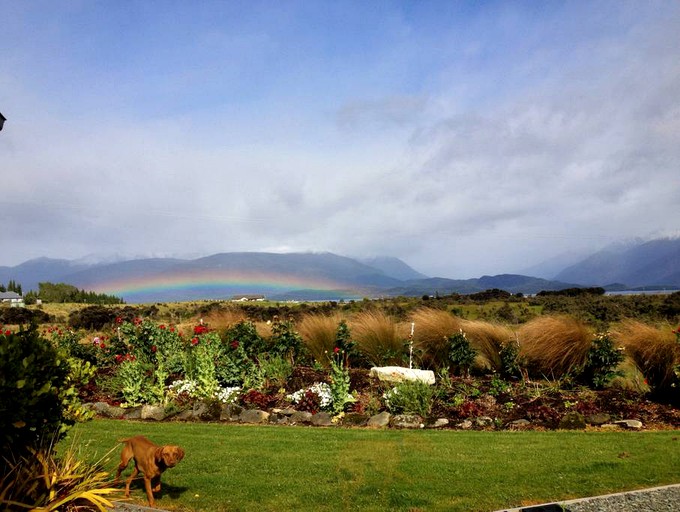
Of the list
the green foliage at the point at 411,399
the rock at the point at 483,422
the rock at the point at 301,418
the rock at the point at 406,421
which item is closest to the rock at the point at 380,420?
the rock at the point at 406,421

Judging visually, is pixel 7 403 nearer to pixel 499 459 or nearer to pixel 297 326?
pixel 499 459

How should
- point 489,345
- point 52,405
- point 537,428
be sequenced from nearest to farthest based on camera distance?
point 52,405 → point 537,428 → point 489,345

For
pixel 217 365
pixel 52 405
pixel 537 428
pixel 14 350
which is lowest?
pixel 537 428

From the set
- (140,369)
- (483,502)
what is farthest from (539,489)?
(140,369)

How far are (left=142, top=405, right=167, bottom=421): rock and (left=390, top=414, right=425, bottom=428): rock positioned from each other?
13.5ft

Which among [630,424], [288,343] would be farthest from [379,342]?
[630,424]

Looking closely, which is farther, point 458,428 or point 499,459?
point 458,428

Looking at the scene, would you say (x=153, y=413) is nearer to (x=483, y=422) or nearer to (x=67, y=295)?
(x=483, y=422)

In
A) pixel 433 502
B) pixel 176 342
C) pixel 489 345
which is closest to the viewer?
pixel 433 502

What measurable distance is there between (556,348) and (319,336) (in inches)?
223

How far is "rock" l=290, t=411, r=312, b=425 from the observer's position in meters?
8.54

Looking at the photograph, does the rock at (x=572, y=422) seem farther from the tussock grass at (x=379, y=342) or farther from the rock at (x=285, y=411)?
the tussock grass at (x=379, y=342)

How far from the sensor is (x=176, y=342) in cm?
1280

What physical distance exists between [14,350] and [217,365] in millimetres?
7077
